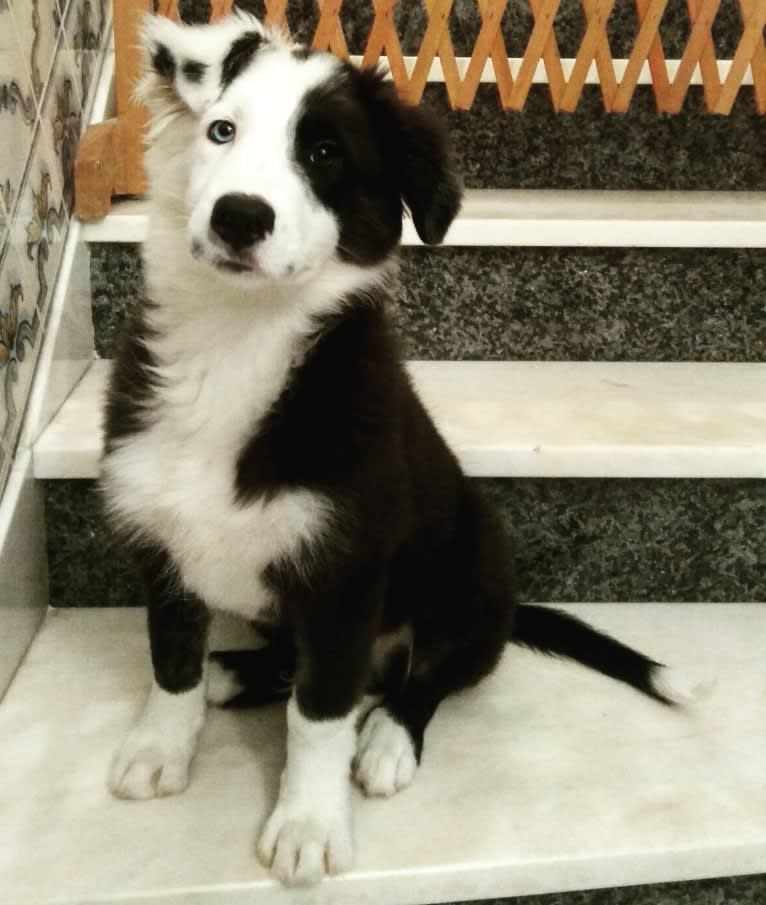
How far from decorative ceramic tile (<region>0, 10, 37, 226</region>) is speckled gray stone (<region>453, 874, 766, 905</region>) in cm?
112

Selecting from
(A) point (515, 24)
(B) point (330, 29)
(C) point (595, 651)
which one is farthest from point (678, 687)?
(A) point (515, 24)

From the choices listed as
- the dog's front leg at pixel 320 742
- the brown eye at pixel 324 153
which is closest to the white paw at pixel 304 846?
the dog's front leg at pixel 320 742

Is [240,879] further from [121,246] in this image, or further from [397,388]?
[121,246]

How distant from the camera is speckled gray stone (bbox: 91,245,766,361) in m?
1.65

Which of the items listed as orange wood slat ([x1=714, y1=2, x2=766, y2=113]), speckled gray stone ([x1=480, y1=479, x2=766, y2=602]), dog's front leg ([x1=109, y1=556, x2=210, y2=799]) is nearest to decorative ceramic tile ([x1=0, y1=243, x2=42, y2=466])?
dog's front leg ([x1=109, y1=556, x2=210, y2=799])

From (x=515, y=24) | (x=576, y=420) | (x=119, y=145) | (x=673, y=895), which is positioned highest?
(x=515, y=24)

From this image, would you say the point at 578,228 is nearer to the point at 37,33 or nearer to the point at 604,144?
the point at 604,144

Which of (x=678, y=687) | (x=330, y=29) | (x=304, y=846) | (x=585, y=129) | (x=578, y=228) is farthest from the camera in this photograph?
A: (x=585, y=129)

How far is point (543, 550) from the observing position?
1.47 metres

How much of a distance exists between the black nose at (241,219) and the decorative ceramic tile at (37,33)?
2.19ft

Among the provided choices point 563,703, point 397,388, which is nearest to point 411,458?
point 397,388

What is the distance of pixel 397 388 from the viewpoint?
106cm

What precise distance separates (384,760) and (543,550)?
1.65 feet

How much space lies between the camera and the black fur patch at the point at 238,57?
0.98 meters
